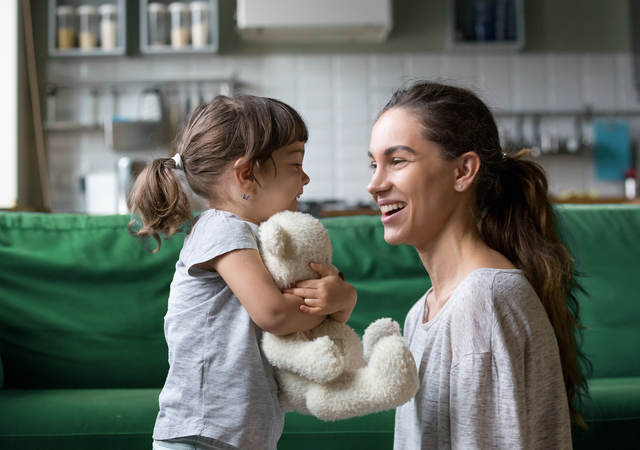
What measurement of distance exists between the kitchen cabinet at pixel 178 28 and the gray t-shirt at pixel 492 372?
3957mm

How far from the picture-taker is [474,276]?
102cm

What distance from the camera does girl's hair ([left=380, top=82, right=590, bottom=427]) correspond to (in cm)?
110

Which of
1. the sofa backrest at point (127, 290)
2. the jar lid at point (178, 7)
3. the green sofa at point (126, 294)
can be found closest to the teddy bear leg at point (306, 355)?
the green sofa at point (126, 294)

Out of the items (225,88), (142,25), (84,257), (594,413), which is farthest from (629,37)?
(84,257)

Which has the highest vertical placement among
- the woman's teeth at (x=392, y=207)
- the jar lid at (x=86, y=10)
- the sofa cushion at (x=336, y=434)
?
the jar lid at (x=86, y=10)

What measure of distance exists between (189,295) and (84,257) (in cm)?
89

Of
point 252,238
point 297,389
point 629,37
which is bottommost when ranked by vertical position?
point 297,389

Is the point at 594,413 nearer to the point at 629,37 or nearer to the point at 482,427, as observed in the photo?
the point at 482,427

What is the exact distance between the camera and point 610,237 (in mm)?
1868

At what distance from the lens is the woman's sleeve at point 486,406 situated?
3.13 ft

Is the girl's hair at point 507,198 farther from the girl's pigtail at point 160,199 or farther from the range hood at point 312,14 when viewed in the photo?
the range hood at point 312,14

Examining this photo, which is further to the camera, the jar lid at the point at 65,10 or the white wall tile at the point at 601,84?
the white wall tile at the point at 601,84

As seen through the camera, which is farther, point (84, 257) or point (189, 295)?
point (84, 257)

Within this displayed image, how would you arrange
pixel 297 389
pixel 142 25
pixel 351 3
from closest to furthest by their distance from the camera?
pixel 297 389 < pixel 351 3 < pixel 142 25
